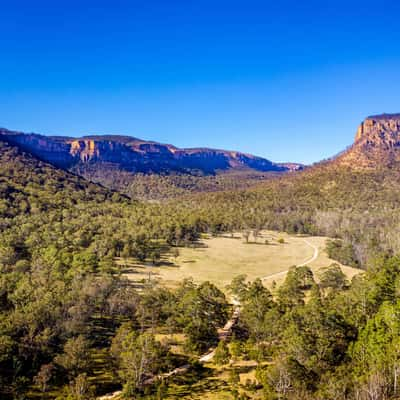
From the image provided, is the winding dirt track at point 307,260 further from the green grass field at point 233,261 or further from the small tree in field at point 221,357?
the small tree in field at point 221,357

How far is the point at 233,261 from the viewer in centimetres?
9250

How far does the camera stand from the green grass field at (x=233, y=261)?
7544 cm

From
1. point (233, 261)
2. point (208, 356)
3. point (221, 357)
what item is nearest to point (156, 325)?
point (208, 356)

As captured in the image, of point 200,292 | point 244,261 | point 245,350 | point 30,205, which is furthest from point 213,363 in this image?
point 30,205

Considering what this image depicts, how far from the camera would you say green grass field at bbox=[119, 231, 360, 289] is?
7544cm

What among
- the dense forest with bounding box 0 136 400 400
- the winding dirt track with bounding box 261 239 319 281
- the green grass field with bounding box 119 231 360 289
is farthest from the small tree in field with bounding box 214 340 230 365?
the winding dirt track with bounding box 261 239 319 281

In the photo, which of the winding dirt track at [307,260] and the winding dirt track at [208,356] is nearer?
the winding dirt track at [208,356]

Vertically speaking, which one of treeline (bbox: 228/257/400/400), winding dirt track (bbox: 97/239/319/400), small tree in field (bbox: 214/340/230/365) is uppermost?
treeline (bbox: 228/257/400/400)

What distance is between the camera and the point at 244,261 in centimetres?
9331

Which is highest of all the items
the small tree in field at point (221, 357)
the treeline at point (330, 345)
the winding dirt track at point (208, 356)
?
the treeline at point (330, 345)

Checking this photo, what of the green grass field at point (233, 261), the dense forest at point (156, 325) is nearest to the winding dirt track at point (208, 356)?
the dense forest at point (156, 325)

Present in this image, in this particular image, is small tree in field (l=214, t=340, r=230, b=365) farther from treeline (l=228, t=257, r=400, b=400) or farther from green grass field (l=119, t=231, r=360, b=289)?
green grass field (l=119, t=231, r=360, b=289)

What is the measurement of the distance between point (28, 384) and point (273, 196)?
164 metres

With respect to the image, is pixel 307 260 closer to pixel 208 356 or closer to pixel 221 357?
pixel 208 356
